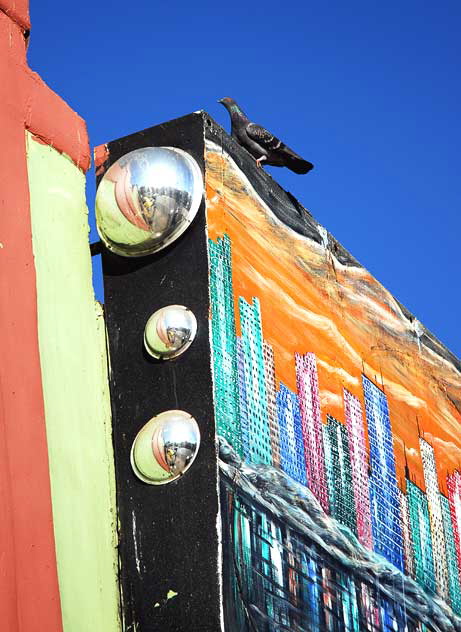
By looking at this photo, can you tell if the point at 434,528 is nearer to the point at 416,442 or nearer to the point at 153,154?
the point at 416,442

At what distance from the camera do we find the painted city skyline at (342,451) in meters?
4.90

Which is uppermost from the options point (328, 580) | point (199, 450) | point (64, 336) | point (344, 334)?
point (344, 334)

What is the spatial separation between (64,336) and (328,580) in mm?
1805

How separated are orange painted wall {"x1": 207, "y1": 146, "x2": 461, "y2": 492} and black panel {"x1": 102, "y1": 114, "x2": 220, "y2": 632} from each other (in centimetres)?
28

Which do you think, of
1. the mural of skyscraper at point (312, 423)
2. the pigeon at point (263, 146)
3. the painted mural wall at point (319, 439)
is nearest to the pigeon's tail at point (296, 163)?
the pigeon at point (263, 146)

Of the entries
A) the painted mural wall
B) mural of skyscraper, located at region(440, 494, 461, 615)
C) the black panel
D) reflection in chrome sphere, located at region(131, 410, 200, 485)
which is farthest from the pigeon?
mural of skyscraper, located at region(440, 494, 461, 615)

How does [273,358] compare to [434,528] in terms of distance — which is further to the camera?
[434,528]

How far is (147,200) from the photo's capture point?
15.9ft

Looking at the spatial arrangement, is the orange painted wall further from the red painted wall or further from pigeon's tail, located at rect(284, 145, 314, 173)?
the red painted wall

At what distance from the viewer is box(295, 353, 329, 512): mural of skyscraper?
18.1 ft

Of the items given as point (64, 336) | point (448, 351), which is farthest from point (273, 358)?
point (448, 351)

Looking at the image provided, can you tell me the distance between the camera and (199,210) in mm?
4906

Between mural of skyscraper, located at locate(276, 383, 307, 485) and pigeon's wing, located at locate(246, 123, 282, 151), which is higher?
pigeon's wing, located at locate(246, 123, 282, 151)

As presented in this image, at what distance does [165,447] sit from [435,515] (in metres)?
3.24
